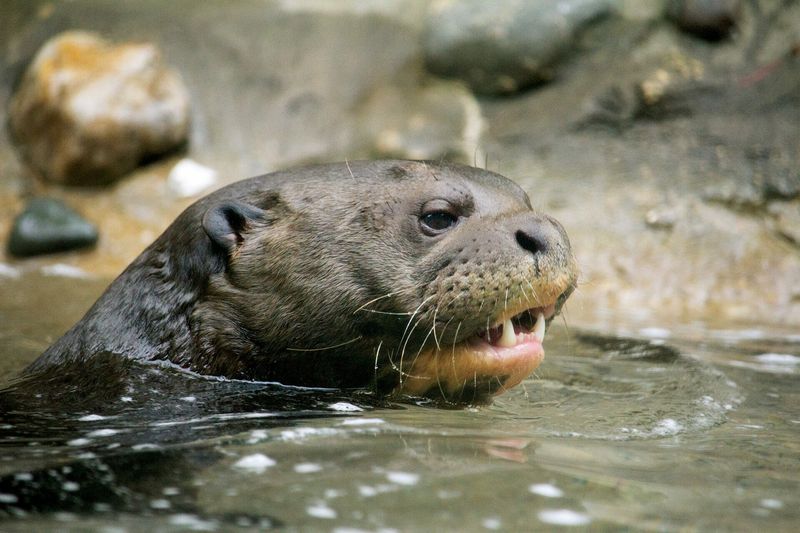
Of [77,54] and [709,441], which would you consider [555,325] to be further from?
[77,54]

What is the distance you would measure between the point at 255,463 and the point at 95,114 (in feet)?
21.1

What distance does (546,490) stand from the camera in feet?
7.83

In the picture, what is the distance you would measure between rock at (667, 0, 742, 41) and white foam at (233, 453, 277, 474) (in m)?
6.40

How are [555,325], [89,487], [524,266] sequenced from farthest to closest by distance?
1. [555,325]
2. [524,266]
3. [89,487]

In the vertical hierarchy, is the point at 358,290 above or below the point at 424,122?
below

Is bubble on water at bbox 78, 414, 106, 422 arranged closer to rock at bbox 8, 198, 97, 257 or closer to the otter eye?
the otter eye

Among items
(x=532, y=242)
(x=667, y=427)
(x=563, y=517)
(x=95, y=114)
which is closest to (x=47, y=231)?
(x=95, y=114)

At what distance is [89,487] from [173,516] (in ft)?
1.00

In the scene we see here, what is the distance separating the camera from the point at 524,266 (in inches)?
134

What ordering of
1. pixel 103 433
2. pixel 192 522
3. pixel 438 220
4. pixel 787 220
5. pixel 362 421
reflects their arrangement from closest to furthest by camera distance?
pixel 192 522 < pixel 103 433 < pixel 362 421 < pixel 438 220 < pixel 787 220

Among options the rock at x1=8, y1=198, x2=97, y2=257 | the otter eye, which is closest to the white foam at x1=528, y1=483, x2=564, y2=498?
the otter eye

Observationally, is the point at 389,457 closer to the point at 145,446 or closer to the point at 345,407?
the point at 145,446

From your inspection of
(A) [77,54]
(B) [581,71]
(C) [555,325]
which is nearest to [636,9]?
(B) [581,71]

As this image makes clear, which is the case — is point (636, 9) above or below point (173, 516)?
above
